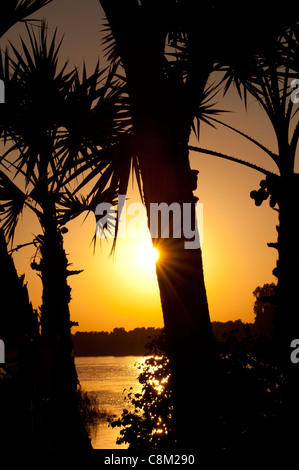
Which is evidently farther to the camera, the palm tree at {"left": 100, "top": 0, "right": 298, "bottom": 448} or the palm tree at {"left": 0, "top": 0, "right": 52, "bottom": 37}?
the palm tree at {"left": 100, "top": 0, "right": 298, "bottom": 448}

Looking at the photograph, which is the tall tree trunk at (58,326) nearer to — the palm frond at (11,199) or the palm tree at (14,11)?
the palm frond at (11,199)

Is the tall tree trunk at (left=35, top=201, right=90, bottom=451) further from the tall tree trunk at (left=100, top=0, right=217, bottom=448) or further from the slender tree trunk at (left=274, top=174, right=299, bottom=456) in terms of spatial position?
the tall tree trunk at (left=100, top=0, right=217, bottom=448)

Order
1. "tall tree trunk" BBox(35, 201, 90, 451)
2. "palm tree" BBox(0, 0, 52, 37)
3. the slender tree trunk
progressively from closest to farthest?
"palm tree" BBox(0, 0, 52, 37), the slender tree trunk, "tall tree trunk" BBox(35, 201, 90, 451)

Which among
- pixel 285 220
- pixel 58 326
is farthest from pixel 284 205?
pixel 58 326

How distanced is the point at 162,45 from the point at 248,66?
0.83 metres

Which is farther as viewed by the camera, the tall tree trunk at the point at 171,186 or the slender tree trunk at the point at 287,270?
the slender tree trunk at the point at 287,270

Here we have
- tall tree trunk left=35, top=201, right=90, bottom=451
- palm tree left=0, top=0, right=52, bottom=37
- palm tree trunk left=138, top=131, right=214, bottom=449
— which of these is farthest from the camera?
tall tree trunk left=35, top=201, right=90, bottom=451

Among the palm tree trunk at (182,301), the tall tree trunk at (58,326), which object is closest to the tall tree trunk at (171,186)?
the palm tree trunk at (182,301)

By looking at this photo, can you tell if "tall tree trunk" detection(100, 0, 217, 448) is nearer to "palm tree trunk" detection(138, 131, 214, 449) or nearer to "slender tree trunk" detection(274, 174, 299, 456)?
"palm tree trunk" detection(138, 131, 214, 449)

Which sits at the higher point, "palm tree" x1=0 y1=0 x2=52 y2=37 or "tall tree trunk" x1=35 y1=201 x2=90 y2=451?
"palm tree" x1=0 y1=0 x2=52 y2=37

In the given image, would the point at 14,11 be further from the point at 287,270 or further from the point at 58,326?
the point at 58,326

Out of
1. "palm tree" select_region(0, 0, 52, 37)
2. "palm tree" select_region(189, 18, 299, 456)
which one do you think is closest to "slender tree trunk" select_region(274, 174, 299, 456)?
"palm tree" select_region(189, 18, 299, 456)

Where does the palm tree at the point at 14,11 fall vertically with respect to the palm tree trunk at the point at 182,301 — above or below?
above
